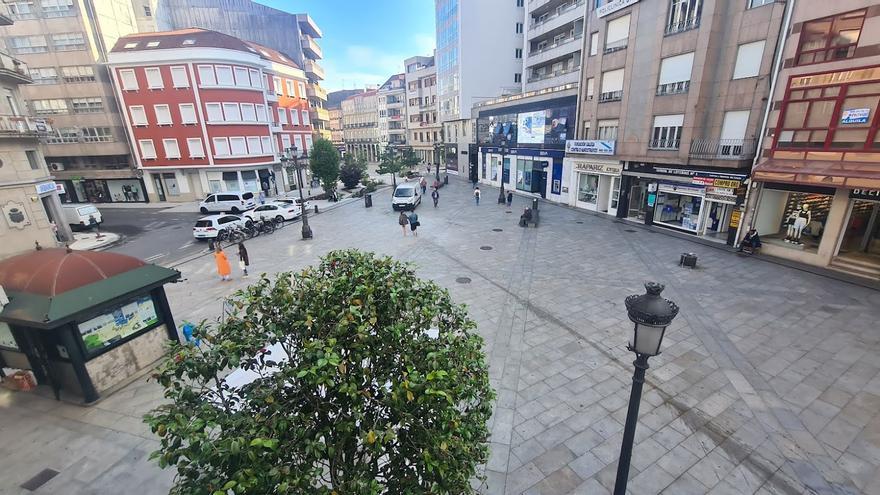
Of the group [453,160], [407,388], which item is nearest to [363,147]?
[453,160]

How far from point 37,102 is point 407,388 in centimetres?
4927

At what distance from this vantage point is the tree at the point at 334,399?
2.93 m

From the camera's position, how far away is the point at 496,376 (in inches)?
337

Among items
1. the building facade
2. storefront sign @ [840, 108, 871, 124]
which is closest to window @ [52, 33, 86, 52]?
the building facade

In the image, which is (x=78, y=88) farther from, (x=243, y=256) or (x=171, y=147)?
(x=243, y=256)

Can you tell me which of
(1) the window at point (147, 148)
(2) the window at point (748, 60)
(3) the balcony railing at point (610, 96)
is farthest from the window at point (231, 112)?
(2) the window at point (748, 60)

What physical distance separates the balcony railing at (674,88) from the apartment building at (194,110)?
92.1ft

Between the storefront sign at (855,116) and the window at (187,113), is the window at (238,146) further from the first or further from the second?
the storefront sign at (855,116)

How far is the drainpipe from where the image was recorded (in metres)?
14.6

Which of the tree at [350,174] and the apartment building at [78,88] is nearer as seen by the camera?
the apartment building at [78,88]

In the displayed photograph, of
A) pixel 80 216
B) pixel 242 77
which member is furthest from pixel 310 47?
pixel 80 216

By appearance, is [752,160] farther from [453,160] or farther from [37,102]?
Answer: [37,102]

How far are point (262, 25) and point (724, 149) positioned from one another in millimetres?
57621

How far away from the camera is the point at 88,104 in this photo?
3300 centimetres
